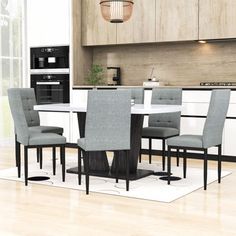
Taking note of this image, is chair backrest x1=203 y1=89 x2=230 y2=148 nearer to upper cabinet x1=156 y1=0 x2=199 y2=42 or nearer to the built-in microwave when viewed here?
upper cabinet x1=156 y1=0 x2=199 y2=42

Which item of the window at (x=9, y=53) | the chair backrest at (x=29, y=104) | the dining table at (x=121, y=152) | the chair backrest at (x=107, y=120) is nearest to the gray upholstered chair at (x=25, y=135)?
the dining table at (x=121, y=152)

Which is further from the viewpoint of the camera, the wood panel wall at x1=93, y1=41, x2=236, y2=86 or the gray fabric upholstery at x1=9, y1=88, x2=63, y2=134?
the wood panel wall at x1=93, y1=41, x2=236, y2=86

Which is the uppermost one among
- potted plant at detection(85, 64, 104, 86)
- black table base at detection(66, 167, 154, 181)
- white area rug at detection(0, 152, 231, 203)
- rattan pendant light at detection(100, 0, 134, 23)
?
rattan pendant light at detection(100, 0, 134, 23)

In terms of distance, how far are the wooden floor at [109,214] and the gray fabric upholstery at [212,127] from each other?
0.45 metres

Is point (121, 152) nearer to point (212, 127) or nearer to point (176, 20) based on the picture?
point (212, 127)

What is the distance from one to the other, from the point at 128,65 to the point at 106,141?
3.48m

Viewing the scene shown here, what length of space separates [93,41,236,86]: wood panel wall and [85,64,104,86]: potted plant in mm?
248

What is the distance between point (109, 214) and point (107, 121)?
2.99 ft

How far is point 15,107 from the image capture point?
4656mm

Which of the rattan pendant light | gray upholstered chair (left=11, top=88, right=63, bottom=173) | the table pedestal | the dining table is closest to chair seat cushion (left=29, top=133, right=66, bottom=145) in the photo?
the dining table

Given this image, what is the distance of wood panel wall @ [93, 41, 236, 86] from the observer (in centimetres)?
672

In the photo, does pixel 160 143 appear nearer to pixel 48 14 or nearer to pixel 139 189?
pixel 139 189

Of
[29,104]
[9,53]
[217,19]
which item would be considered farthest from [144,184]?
[9,53]

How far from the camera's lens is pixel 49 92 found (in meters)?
7.62
